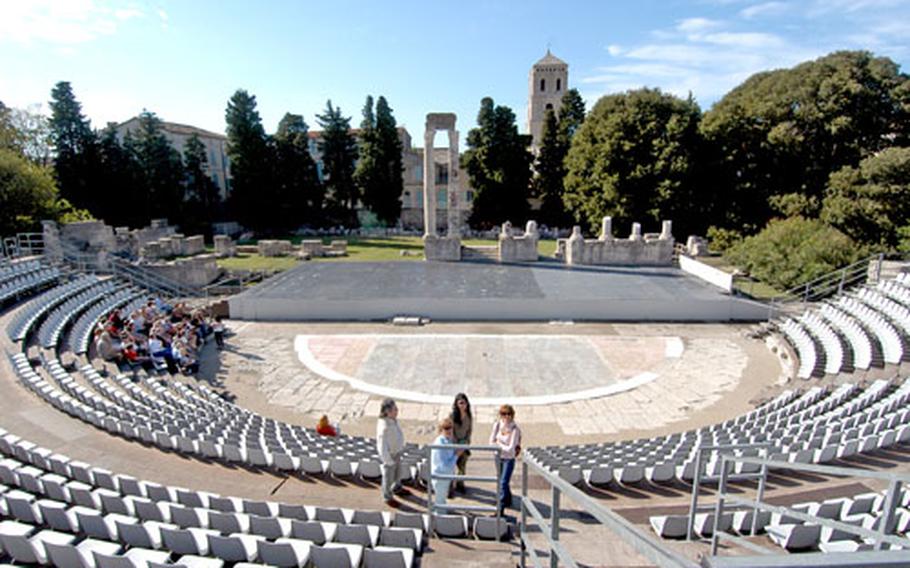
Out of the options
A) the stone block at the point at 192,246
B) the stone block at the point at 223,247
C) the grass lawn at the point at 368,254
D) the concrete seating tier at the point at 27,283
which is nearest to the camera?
the concrete seating tier at the point at 27,283

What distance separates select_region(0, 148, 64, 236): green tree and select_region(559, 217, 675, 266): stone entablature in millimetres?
30116

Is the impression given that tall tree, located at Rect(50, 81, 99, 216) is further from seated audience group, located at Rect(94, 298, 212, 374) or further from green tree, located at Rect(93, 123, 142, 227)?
seated audience group, located at Rect(94, 298, 212, 374)

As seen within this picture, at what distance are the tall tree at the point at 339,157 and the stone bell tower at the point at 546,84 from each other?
25829 mm

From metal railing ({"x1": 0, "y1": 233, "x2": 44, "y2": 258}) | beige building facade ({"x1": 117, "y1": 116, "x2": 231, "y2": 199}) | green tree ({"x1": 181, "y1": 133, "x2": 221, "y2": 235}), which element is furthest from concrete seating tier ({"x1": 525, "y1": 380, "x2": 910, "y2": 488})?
beige building facade ({"x1": 117, "y1": 116, "x2": 231, "y2": 199})

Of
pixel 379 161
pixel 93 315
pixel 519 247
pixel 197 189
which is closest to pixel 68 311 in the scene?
pixel 93 315

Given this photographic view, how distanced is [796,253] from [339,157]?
43249mm

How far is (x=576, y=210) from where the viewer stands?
42469 mm

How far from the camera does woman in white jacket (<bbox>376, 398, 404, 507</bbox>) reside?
629 cm

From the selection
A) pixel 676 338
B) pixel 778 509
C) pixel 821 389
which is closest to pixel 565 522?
pixel 778 509

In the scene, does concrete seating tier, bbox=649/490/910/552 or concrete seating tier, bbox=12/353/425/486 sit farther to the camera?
concrete seating tier, bbox=12/353/425/486

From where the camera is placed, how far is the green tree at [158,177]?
46906mm

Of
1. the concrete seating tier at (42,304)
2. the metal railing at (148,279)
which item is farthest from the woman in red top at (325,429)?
the metal railing at (148,279)

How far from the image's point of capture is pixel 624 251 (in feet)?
98.5

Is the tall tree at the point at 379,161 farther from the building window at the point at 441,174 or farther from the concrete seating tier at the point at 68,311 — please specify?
the concrete seating tier at the point at 68,311
